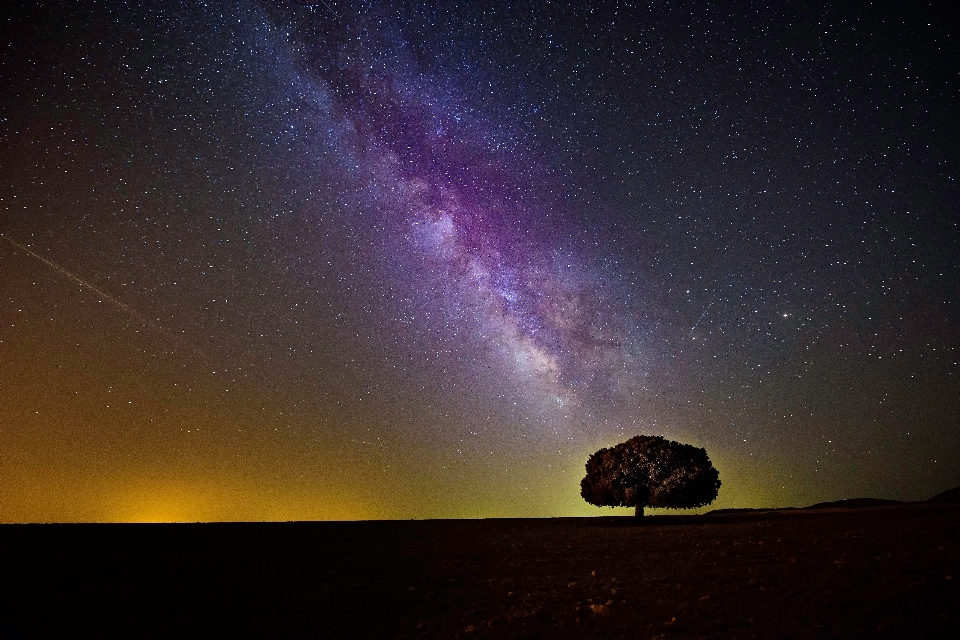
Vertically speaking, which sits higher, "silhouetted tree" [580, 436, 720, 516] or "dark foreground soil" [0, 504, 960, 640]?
"silhouetted tree" [580, 436, 720, 516]

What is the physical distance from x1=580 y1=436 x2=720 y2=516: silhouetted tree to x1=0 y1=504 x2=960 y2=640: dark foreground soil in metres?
30.1

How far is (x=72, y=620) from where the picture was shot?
11188mm

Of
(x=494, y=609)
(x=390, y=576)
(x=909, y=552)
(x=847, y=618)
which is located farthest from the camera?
(x=390, y=576)

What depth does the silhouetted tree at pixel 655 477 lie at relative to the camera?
163 ft

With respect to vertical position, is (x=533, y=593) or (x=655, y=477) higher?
(x=655, y=477)

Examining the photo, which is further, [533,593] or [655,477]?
[655,477]

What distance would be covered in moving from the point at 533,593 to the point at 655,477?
41225 mm

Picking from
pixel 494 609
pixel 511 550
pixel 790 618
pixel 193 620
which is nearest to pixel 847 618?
pixel 790 618

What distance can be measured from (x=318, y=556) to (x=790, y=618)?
60.1ft

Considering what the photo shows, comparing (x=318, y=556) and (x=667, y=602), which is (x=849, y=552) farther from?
(x=318, y=556)

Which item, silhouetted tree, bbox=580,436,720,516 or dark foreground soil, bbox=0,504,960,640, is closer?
dark foreground soil, bbox=0,504,960,640

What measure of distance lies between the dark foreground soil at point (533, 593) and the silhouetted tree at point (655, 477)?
98.6ft

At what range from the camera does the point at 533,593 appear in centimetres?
1238

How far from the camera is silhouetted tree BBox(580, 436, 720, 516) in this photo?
49.8 meters
